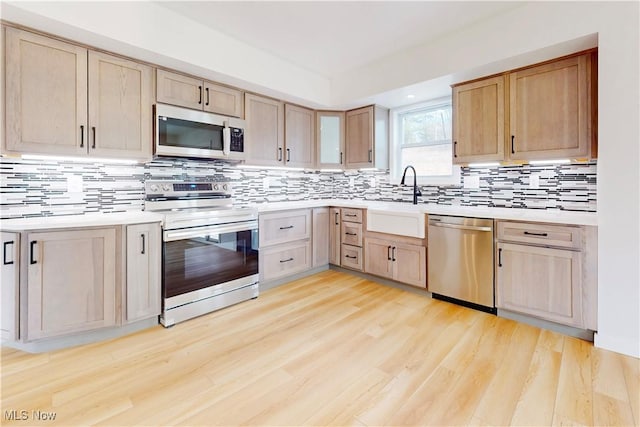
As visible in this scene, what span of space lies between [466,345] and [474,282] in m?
0.76

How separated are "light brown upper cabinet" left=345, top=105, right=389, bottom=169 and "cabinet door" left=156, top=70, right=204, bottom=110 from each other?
1.95 m

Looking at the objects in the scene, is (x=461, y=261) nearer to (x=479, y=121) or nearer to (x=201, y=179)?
(x=479, y=121)

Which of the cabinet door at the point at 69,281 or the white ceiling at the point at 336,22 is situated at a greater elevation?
the white ceiling at the point at 336,22

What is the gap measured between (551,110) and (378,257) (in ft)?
6.78

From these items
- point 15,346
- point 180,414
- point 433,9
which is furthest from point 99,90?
point 433,9

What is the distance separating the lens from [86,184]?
2564mm

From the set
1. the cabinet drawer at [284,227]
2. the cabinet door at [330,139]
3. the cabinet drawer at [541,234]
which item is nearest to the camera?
the cabinet drawer at [541,234]

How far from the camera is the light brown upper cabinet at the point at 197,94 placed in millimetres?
2684

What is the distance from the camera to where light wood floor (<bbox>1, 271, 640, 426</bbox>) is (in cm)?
152

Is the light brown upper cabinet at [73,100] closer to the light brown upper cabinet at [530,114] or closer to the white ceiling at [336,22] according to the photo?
the white ceiling at [336,22]

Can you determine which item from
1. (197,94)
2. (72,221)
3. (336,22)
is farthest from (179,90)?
(336,22)

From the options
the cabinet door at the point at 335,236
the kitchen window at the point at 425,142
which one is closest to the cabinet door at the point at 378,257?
the cabinet door at the point at 335,236

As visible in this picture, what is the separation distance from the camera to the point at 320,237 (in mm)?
3893

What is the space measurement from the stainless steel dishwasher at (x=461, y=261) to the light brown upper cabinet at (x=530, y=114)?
0.68 m
